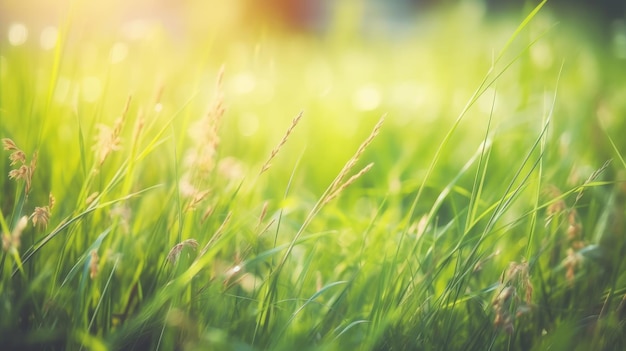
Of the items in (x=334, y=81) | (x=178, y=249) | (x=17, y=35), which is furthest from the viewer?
(x=334, y=81)

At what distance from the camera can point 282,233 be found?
4.76 feet

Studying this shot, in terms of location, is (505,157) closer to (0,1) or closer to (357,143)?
(357,143)

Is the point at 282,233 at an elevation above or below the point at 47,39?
below

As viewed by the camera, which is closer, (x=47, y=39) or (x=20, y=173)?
(x=20, y=173)

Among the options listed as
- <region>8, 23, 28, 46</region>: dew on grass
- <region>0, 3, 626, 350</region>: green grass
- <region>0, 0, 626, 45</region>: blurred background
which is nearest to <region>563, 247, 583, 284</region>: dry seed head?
<region>0, 3, 626, 350</region>: green grass

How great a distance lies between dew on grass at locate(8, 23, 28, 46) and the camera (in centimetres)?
179

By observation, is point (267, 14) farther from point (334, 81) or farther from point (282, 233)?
point (282, 233)

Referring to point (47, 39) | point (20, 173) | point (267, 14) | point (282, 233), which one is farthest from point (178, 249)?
point (267, 14)

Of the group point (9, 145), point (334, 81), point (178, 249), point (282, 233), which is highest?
point (9, 145)

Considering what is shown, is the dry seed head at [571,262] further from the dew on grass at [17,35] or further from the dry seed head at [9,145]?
the dew on grass at [17,35]

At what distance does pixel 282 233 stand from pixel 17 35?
1127 millimetres

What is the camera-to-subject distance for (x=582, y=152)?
1691mm

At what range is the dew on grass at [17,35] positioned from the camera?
1.79 metres

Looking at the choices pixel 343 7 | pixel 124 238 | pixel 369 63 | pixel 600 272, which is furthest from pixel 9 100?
pixel 369 63
